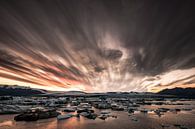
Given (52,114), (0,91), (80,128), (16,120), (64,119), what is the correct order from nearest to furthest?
1. (80,128)
2. (16,120)
3. (64,119)
4. (52,114)
5. (0,91)

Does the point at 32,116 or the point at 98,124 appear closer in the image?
the point at 98,124

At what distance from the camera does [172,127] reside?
979 inches

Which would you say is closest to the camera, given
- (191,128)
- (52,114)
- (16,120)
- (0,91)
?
(191,128)

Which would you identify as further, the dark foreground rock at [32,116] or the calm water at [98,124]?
the dark foreground rock at [32,116]

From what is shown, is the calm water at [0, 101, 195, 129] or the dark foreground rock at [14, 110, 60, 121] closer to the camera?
the calm water at [0, 101, 195, 129]

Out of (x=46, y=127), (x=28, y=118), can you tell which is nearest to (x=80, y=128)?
(x=46, y=127)

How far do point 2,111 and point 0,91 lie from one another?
168196 millimetres

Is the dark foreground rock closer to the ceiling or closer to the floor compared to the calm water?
closer to the ceiling

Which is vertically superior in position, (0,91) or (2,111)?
(0,91)

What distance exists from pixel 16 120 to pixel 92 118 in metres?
14.9

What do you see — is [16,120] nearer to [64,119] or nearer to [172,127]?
[64,119]

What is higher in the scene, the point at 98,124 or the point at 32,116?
the point at 32,116

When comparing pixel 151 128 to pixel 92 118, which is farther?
pixel 92 118

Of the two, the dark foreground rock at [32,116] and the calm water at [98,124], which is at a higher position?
the dark foreground rock at [32,116]
